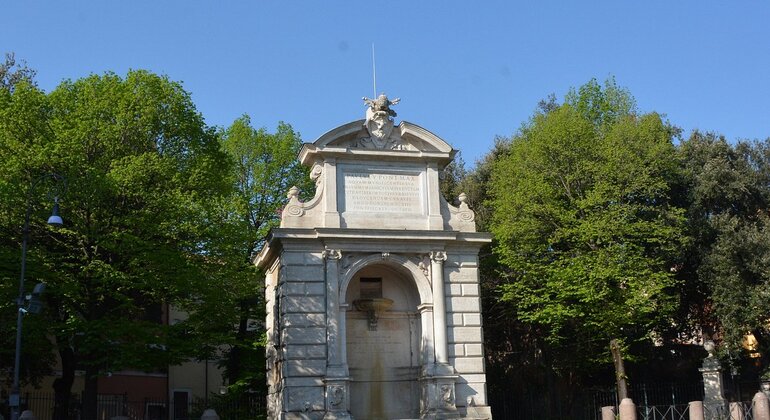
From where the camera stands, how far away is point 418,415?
A: 74.9ft

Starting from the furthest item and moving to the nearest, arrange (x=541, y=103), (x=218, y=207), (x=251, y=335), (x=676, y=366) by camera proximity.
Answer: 1. (x=541, y=103)
2. (x=676, y=366)
3. (x=251, y=335)
4. (x=218, y=207)

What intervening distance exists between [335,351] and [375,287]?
281cm

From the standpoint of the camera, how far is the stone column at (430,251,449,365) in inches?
888

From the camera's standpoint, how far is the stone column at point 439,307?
22547 millimetres

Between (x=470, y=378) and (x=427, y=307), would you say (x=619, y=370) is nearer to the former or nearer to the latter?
(x=470, y=378)

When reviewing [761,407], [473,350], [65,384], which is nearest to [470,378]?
[473,350]

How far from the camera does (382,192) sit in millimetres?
23422

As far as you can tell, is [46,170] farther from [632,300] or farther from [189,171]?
[632,300]

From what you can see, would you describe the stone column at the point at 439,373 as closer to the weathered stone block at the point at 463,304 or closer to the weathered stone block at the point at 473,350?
the weathered stone block at the point at 463,304

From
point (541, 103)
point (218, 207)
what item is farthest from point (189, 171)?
point (541, 103)

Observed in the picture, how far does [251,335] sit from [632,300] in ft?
44.4

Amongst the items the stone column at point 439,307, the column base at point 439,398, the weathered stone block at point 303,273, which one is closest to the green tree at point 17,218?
the weathered stone block at point 303,273

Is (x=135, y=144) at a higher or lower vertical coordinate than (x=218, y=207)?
higher

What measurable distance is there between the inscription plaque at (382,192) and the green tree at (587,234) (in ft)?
25.8
